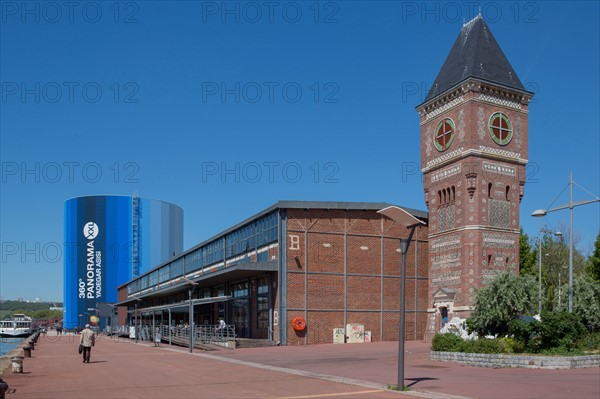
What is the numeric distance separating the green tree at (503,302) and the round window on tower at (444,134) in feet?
66.7

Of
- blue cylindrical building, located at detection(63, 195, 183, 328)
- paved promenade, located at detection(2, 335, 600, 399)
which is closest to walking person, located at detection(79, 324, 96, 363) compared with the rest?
paved promenade, located at detection(2, 335, 600, 399)

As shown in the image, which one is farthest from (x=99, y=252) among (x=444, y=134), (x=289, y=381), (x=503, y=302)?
(x=289, y=381)

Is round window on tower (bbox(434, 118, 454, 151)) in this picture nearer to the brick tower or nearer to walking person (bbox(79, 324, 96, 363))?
the brick tower

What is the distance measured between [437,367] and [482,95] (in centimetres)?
2701

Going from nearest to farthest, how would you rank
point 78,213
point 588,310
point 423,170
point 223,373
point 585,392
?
point 585,392 → point 223,373 → point 588,310 → point 423,170 → point 78,213

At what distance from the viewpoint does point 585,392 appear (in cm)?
1595

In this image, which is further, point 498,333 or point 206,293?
point 206,293

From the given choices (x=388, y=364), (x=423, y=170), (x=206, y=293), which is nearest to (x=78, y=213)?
(x=206, y=293)

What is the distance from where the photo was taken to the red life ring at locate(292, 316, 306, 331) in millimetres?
43688

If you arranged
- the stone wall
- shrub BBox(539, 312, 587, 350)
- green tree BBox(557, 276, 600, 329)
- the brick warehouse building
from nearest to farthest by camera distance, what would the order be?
the stone wall
shrub BBox(539, 312, 587, 350)
green tree BBox(557, 276, 600, 329)
the brick warehouse building

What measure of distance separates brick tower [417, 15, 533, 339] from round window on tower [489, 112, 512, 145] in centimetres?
7

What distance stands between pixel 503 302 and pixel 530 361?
15.8 ft

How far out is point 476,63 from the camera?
46969mm

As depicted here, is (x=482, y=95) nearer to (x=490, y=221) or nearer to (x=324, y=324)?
(x=490, y=221)
